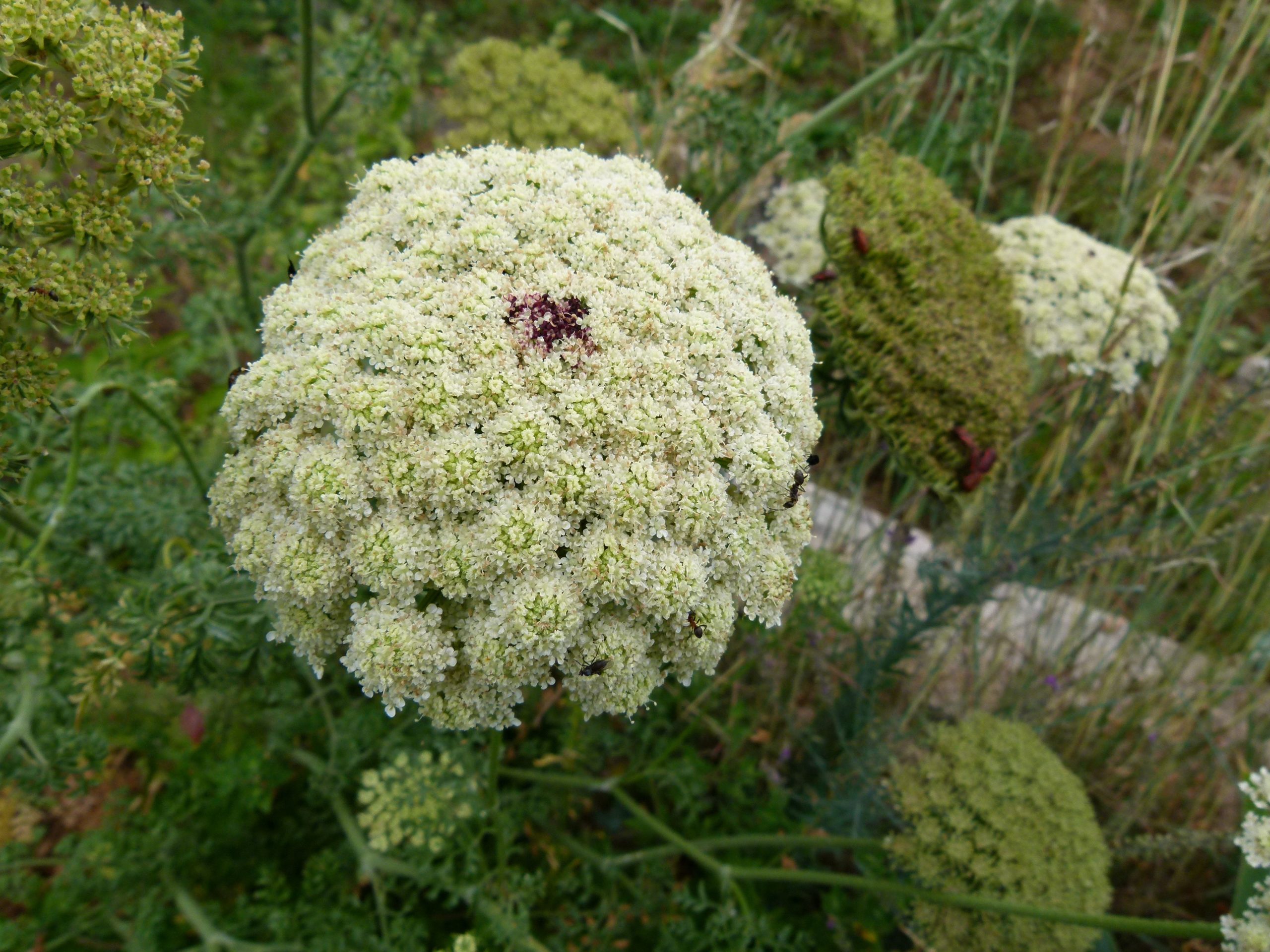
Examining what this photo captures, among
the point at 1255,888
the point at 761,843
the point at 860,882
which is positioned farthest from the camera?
the point at 761,843

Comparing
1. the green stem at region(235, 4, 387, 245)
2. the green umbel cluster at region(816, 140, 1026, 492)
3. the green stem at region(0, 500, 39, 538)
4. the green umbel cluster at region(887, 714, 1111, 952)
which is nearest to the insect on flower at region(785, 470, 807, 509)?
the green umbel cluster at region(816, 140, 1026, 492)

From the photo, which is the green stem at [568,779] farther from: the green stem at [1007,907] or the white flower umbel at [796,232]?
the white flower umbel at [796,232]

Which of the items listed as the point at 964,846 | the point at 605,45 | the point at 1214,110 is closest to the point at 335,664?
the point at 964,846

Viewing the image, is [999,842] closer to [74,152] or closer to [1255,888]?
[1255,888]

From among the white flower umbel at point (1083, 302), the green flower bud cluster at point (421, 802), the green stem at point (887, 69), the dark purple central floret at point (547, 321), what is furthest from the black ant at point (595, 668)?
the white flower umbel at point (1083, 302)

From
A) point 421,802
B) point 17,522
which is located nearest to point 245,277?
point 17,522
